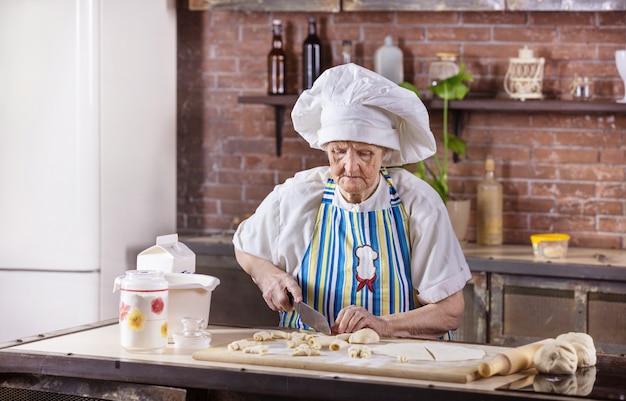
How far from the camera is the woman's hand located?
266 centimetres

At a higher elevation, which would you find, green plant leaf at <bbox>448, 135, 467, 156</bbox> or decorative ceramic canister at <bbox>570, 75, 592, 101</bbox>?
decorative ceramic canister at <bbox>570, 75, 592, 101</bbox>

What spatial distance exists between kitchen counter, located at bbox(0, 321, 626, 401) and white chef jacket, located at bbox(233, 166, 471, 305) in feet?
1.53

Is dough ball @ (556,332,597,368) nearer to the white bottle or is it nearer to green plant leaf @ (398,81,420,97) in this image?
green plant leaf @ (398,81,420,97)

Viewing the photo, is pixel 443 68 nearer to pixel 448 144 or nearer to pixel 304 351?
pixel 448 144

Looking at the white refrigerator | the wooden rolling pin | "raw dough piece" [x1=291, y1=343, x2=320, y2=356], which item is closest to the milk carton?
"raw dough piece" [x1=291, y1=343, x2=320, y2=356]

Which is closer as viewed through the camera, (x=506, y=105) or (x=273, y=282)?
(x=273, y=282)

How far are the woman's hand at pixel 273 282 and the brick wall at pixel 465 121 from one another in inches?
67.7

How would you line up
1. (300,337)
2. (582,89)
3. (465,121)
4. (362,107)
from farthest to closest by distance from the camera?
(465,121) → (582,89) → (362,107) → (300,337)

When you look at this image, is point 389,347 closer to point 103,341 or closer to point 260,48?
point 103,341

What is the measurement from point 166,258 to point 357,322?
0.52 meters

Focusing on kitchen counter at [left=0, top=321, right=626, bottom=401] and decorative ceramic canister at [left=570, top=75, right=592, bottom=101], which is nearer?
kitchen counter at [left=0, top=321, right=626, bottom=401]

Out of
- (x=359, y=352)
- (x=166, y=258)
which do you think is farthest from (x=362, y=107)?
(x=359, y=352)

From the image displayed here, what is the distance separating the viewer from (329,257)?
280 centimetres

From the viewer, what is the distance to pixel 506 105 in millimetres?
4098
